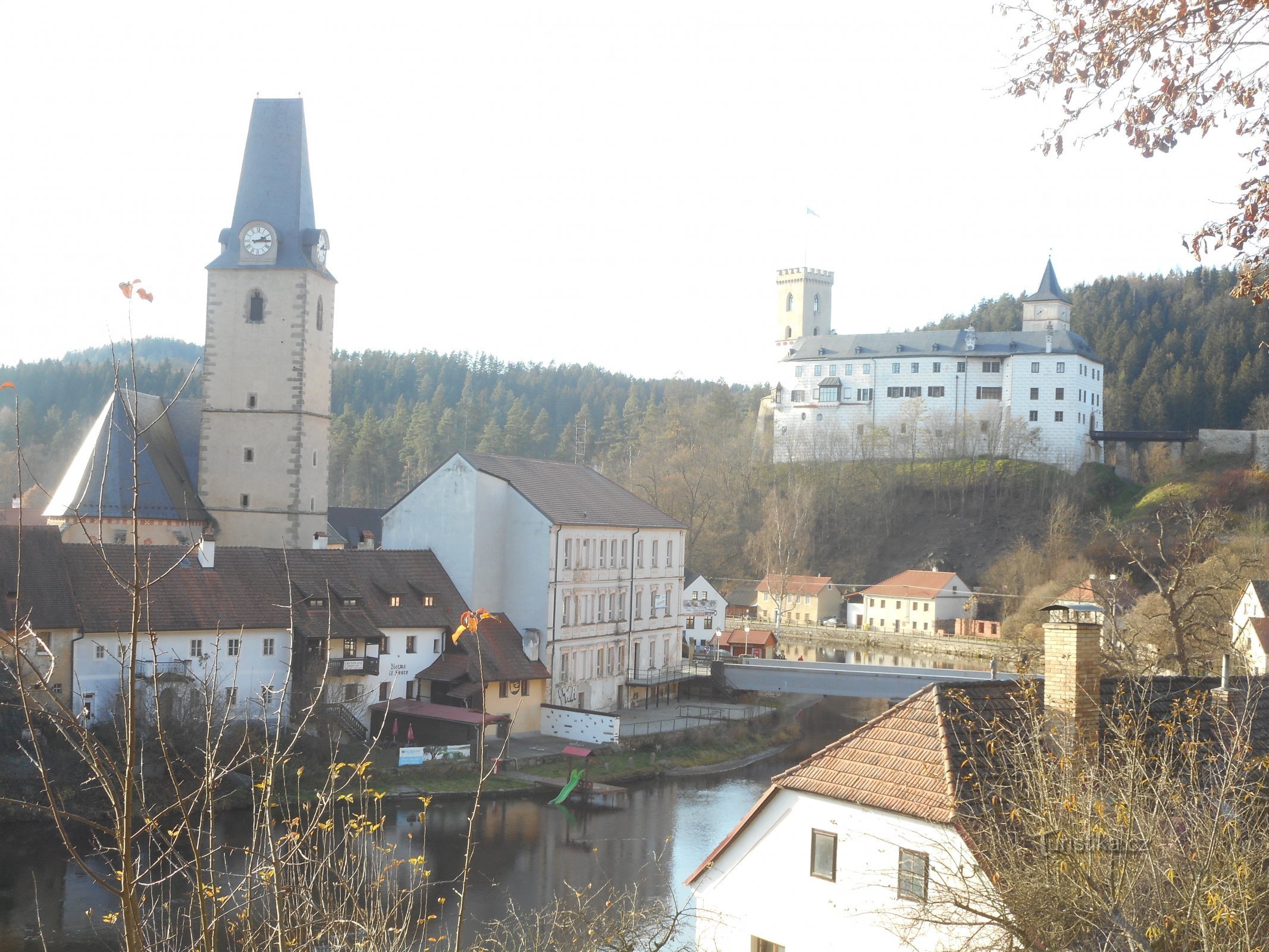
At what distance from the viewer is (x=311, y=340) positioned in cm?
4231

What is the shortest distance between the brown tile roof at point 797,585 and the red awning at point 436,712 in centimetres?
4651

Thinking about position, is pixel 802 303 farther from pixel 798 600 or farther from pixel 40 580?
pixel 40 580

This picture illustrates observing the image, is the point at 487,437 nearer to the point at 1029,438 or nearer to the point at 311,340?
the point at 1029,438

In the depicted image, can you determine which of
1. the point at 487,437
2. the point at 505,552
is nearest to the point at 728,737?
the point at 505,552

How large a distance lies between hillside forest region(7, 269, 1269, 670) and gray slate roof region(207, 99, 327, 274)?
24879mm

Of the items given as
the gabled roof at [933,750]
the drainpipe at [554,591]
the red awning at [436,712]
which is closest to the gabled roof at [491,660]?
the drainpipe at [554,591]

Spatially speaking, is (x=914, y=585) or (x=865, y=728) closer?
(x=865, y=728)

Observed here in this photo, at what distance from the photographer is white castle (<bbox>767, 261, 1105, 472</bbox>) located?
8850 centimetres

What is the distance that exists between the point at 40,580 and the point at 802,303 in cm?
9241

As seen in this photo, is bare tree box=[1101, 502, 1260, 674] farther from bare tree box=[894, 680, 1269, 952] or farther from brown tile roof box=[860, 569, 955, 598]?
bare tree box=[894, 680, 1269, 952]

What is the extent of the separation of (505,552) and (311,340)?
1028cm

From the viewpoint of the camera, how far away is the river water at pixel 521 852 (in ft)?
67.2

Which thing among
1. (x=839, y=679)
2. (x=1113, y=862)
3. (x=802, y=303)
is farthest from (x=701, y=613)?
(x=802, y=303)

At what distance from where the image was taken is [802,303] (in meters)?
115
